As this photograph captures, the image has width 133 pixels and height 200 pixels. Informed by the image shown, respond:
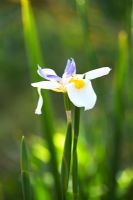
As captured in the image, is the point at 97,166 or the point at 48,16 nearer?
the point at 97,166

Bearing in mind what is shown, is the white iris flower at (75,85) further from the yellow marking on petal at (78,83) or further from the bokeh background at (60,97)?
the bokeh background at (60,97)

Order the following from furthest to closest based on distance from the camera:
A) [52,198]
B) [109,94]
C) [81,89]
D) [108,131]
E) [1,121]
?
[1,121]
[109,94]
[108,131]
[52,198]
[81,89]

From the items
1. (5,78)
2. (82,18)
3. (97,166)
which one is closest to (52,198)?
(97,166)

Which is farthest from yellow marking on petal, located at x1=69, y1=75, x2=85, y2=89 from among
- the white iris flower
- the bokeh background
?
the bokeh background

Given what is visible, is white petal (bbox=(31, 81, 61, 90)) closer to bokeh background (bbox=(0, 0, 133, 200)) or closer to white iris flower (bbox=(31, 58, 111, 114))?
white iris flower (bbox=(31, 58, 111, 114))

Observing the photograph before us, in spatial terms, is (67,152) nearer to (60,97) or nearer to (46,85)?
(46,85)

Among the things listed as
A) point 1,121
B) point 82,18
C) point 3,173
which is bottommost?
point 3,173

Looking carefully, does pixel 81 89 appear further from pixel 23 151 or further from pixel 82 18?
pixel 82 18

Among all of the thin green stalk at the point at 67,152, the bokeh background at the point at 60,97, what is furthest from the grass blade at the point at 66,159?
the bokeh background at the point at 60,97

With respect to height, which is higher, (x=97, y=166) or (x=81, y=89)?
(x=81, y=89)
